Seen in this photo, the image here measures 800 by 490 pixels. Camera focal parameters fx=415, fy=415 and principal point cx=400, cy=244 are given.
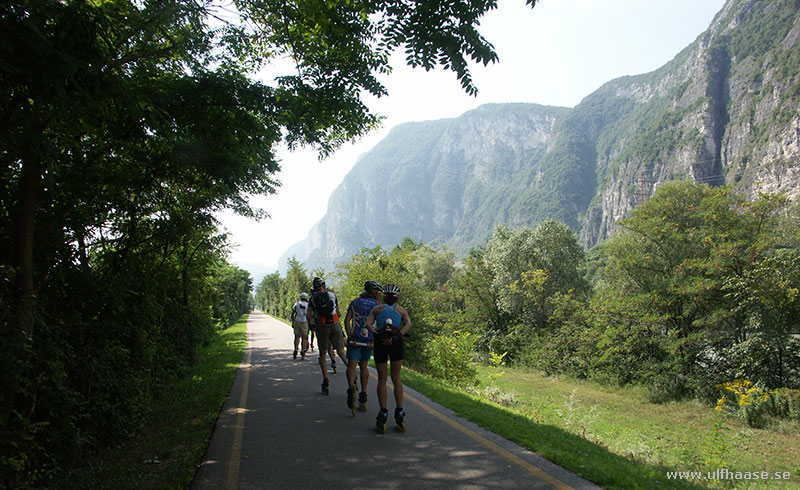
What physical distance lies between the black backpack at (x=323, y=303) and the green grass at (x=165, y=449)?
2.35 meters

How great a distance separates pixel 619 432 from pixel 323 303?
31.4 feet

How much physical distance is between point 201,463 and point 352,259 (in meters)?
16.0

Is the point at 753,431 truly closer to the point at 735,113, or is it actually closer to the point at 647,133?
the point at 735,113

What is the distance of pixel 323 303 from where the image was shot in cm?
805

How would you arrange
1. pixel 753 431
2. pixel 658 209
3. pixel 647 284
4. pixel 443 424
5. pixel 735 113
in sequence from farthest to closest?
1. pixel 735 113
2. pixel 658 209
3. pixel 647 284
4. pixel 753 431
5. pixel 443 424

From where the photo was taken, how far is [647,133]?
18075 centimetres

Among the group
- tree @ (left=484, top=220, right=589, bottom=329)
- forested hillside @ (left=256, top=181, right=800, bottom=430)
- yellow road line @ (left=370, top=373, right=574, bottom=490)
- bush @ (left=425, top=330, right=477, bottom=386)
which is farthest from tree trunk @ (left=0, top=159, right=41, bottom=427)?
tree @ (left=484, top=220, right=589, bottom=329)

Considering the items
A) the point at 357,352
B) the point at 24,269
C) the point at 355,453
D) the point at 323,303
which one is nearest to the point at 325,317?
the point at 323,303

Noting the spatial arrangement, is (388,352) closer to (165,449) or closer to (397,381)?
(397,381)

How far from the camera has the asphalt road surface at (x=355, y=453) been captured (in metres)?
3.94

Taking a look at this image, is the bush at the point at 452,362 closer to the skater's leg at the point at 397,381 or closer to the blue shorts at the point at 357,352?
the blue shorts at the point at 357,352

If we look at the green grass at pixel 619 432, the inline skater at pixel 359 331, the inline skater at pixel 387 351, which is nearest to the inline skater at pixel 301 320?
the green grass at pixel 619 432

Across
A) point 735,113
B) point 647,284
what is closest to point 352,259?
point 647,284

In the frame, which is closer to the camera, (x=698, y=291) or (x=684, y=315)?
(x=698, y=291)
